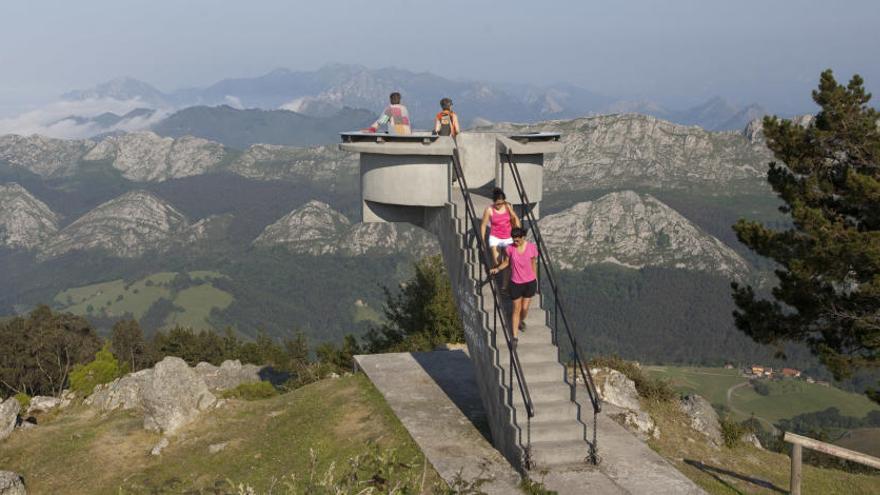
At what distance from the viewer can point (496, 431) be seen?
1486 centimetres

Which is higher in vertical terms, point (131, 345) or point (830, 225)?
point (830, 225)

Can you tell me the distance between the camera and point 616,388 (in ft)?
64.2

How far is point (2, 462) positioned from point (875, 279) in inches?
858

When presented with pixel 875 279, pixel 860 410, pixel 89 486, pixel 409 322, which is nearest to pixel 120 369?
pixel 409 322

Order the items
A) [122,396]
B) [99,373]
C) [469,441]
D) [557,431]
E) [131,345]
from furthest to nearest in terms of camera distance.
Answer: [131,345]
[99,373]
[122,396]
[469,441]
[557,431]

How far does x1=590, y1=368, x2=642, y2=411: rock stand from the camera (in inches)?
749

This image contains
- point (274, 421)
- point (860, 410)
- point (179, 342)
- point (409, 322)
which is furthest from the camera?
point (860, 410)

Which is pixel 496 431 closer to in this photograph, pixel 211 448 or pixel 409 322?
pixel 211 448

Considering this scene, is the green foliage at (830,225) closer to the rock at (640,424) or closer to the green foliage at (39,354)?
the rock at (640,424)

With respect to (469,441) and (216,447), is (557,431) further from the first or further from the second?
(216,447)

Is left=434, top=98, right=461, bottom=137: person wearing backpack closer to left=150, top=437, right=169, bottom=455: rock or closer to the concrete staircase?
the concrete staircase

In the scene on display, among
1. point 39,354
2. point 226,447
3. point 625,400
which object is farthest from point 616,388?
point 39,354

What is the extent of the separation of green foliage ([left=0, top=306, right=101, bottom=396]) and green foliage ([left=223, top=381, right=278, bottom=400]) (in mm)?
34090

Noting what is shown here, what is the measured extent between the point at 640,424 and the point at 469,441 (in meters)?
4.51
